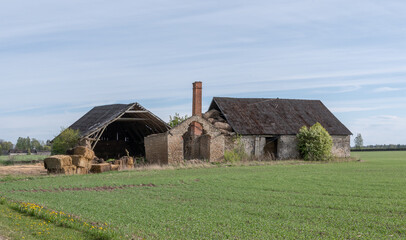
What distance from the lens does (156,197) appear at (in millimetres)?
16875

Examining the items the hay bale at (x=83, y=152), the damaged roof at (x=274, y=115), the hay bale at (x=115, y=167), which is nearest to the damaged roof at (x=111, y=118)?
the hay bale at (x=115, y=167)

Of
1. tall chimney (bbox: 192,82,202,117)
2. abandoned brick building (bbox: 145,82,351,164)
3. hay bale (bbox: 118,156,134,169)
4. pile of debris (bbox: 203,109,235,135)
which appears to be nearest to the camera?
hay bale (bbox: 118,156,134,169)

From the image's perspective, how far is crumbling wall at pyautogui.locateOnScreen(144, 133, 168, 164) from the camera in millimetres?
33469

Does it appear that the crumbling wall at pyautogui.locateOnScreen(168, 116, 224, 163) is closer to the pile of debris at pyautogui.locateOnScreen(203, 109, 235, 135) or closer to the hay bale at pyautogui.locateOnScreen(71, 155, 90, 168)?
the pile of debris at pyautogui.locateOnScreen(203, 109, 235, 135)

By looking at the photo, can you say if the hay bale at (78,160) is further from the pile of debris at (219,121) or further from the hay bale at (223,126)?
the hay bale at (223,126)

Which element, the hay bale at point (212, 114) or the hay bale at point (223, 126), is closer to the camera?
the hay bale at point (223, 126)

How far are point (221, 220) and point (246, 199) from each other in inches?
160

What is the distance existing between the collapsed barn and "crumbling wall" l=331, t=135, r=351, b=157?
665 inches

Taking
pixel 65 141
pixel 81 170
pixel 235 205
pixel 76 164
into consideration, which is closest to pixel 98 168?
pixel 81 170

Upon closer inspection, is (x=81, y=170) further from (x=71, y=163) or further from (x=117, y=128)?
(x=117, y=128)

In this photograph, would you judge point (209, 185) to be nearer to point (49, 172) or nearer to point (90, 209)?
point (90, 209)

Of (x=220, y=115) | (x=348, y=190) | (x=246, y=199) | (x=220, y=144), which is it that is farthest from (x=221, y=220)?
(x=220, y=115)

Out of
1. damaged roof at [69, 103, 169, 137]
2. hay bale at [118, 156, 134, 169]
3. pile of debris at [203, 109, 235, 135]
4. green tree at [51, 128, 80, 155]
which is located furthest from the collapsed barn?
pile of debris at [203, 109, 235, 135]

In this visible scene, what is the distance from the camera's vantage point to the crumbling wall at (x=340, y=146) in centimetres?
4390
